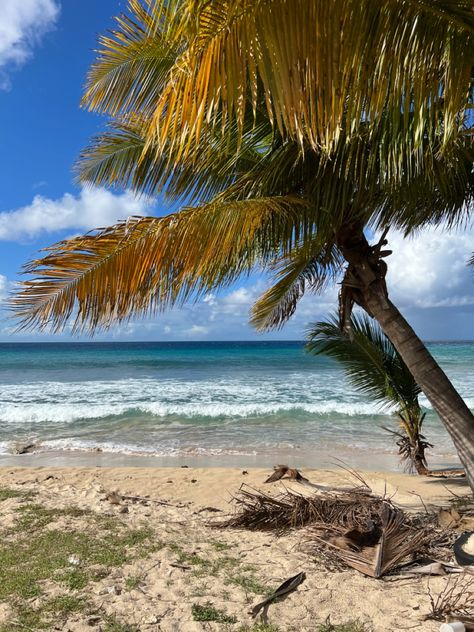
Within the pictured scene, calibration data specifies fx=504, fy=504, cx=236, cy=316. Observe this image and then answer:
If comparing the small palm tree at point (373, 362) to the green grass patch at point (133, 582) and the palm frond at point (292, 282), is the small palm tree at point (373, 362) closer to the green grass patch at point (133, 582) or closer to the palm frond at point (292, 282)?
the palm frond at point (292, 282)

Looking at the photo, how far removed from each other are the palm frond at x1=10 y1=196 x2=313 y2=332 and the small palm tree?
4363mm

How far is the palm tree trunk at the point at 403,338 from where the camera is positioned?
428 cm

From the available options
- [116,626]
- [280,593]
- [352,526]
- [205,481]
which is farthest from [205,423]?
[116,626]

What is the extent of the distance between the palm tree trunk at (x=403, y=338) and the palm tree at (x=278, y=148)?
13 millimetres

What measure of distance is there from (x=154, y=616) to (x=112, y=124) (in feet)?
14.2

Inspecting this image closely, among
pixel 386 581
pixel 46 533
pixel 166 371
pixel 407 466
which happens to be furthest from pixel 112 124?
pixel 166 371

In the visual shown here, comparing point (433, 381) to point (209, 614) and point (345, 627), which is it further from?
point (209, 614)

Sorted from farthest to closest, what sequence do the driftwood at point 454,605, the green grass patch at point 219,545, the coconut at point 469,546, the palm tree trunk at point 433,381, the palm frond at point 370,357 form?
the palm frond at point 370,357 < the green grass patch at point 219,545 < the palm tree trunk at point 433,381 < the coconut at point 469,546 < the driftwood at point 454,605

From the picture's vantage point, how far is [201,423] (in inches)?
580

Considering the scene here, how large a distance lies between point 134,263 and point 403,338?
2.52m

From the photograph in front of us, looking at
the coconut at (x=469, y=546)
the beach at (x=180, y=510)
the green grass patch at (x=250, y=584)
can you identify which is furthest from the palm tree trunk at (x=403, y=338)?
the green grass patch at (x=250, y=584)

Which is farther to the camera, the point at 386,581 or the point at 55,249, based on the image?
the point at 386,581

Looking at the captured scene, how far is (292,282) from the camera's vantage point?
6.21m

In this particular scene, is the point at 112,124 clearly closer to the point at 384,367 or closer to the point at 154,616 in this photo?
the point at 154,616
